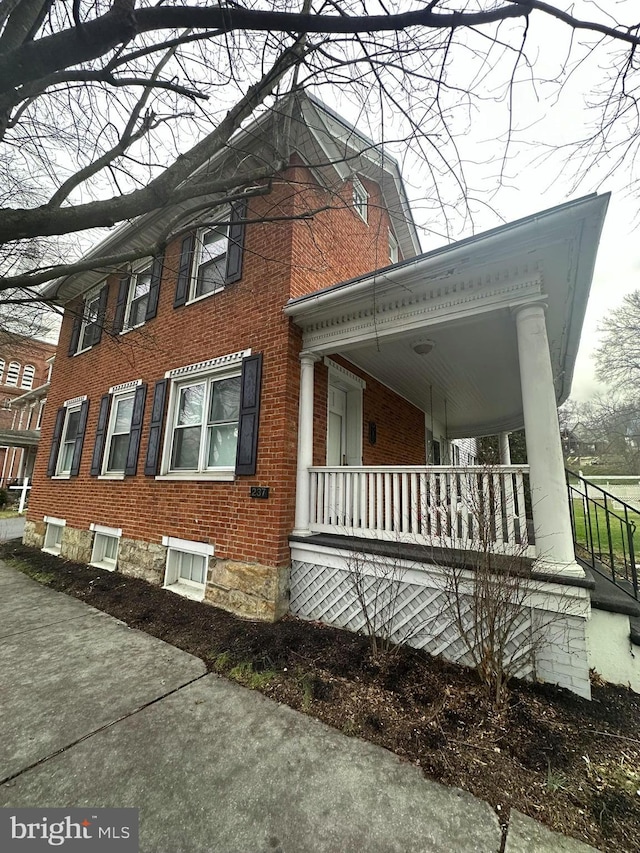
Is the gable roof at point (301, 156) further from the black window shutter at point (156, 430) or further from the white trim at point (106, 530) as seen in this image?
the white trim at point (106, 530)

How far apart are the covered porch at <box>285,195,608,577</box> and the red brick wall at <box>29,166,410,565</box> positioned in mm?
320

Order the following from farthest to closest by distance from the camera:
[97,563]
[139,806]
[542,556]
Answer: [97,563] < [542,556] < [139,806]

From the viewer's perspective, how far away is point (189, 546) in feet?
16.9

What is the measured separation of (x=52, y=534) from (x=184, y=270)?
21.7 feet

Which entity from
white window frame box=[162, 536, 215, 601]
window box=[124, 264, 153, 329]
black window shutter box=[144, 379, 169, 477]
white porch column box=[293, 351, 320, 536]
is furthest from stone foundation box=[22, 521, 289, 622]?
window box=[124, 264, 153, 329]

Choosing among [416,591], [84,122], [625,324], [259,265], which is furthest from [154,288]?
[625,324]

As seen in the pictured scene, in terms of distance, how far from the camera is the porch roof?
10.3 feet

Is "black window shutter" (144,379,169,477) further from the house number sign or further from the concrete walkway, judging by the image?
the concrete walkway

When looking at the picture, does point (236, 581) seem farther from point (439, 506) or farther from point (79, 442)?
point (79, 442)

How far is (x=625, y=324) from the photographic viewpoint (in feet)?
54.3

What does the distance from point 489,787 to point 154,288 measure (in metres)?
7.84

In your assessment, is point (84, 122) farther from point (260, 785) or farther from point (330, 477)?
point (260, 785)

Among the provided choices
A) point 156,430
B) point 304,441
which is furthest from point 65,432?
point 304,441

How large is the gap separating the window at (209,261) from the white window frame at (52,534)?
5.92 meters
